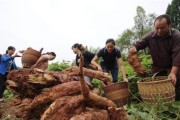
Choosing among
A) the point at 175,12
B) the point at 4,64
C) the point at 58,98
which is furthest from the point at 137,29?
the point at 58,98

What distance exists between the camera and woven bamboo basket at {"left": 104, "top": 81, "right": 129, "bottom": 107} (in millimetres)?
4418

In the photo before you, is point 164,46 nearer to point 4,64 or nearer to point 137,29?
point 4,64

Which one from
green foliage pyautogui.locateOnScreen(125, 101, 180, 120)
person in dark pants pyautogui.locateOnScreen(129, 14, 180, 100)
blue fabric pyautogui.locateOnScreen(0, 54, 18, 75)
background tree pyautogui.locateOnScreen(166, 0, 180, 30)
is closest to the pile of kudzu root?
green foliage pyautogui.locateOnScreen(125, 101, 180, 120)

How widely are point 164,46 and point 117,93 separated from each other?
3.60ft

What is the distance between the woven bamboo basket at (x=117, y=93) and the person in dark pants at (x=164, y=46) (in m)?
0.62

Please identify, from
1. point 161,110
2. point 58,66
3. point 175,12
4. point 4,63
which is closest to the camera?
point 161,110

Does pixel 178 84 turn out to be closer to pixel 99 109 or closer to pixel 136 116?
pixel 136 116

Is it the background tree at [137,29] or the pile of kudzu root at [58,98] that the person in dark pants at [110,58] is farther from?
the background tree at [137,29]

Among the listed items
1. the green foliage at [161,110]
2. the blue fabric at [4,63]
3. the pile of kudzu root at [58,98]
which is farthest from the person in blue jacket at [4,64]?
the green foliage at [161,110]

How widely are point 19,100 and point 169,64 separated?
249 centimetres

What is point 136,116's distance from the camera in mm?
3350

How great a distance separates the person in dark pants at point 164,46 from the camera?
407cm

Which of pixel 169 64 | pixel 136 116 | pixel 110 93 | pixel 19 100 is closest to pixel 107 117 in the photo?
pixel 136 116

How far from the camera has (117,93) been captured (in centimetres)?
445
